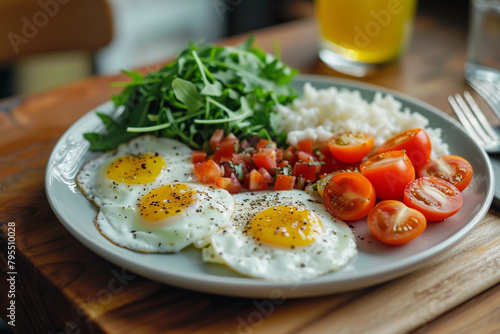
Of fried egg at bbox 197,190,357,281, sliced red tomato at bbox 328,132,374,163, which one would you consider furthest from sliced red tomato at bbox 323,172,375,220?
sliced red tomato at bbox 328,132,374,163

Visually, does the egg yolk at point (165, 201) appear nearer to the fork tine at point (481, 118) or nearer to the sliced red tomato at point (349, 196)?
the sliced red tomato at point (349, 196)

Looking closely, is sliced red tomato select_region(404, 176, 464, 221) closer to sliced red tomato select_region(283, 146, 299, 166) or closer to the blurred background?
sliced red tomato select_region(283, 146, 299, 166)

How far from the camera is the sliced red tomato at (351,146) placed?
92.5 inches

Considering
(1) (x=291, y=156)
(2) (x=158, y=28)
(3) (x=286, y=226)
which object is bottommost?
(2) (x=158, y=28)

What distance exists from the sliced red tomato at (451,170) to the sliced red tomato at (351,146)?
26cm

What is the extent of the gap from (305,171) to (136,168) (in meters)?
0.77

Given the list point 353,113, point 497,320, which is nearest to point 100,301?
point 497,320

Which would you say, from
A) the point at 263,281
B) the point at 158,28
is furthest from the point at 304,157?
the point at 158,28

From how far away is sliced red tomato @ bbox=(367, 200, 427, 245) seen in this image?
186cm

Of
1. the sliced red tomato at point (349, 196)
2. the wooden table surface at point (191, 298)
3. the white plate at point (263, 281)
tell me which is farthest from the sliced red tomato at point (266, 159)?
the wooden table surface at point (191, 298)

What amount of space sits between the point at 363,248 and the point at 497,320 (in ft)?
1.62

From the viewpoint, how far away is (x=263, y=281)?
5.36ft

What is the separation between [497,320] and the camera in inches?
67.5

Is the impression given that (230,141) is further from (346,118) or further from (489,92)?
(489,92)
